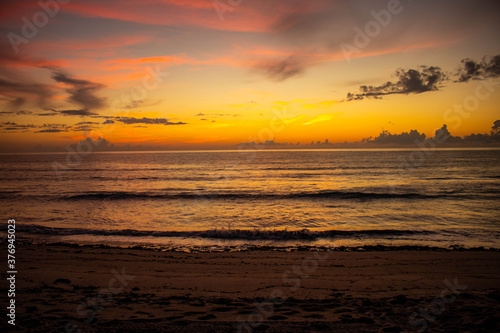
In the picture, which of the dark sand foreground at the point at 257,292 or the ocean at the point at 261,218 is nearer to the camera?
the dark sand foreground at the point at 257,292

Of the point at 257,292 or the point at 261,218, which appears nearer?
the point at 257,292

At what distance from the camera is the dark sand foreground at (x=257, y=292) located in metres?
5.27

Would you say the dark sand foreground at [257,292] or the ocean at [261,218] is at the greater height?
the dark sand foreground at [257,292]

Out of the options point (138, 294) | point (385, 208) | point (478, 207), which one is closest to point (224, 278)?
point (138, 294)

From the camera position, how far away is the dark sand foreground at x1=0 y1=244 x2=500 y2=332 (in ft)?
17.3

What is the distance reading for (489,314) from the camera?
17.9ft

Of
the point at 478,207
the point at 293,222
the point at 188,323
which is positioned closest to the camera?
the point at 188,323

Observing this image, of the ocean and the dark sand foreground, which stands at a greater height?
the dark sand foreground

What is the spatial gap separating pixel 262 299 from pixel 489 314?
4.69 meters

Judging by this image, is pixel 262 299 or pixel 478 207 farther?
pixel 478 207

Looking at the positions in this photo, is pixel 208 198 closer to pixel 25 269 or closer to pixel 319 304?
pixel 25 269

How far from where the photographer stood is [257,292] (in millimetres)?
7051

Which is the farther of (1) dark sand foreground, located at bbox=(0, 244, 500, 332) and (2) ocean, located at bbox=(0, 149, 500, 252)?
(2) ocean, located at bbox=(0, 149, 500, 252)

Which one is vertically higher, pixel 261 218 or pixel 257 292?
pixel 257 292
